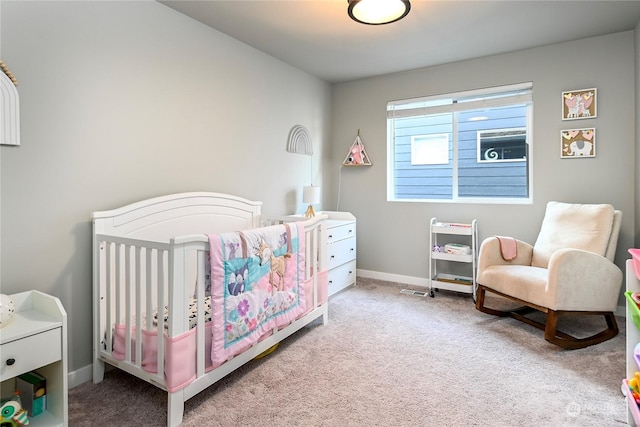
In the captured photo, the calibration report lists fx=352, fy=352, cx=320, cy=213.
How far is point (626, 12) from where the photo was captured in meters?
2.50

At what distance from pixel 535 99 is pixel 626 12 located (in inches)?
32.6

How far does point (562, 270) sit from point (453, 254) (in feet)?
3.72

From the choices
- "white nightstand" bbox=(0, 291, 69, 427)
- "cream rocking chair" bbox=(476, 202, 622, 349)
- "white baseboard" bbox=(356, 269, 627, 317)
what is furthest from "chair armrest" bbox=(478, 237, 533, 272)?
"white nightstand" bbox=(0, 291, 69, 427)

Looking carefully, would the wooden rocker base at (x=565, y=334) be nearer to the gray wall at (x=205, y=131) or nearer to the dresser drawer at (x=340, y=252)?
the gray wall at (x=205, y=131)

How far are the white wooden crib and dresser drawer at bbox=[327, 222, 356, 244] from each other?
71cm

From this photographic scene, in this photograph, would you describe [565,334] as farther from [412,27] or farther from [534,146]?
[412,27]

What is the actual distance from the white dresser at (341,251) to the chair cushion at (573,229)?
1.67 metres

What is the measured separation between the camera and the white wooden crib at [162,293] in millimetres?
1588

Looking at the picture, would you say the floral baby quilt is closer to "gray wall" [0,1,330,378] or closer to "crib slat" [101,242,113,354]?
"crib slat" [101,242,113,354]

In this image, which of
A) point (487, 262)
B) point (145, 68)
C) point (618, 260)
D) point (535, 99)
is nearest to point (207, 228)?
point (145, 68)

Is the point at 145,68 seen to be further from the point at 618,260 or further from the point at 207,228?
the point at 618,260

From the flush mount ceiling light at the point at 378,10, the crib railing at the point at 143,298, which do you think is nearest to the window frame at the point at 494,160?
the flush mount ceiling light at the point at 378,10

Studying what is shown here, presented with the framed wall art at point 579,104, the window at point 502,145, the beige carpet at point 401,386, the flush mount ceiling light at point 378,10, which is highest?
the flush mount ceiling light at point 378,10

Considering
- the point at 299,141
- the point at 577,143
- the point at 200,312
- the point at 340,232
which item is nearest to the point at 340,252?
the point at 340,232
